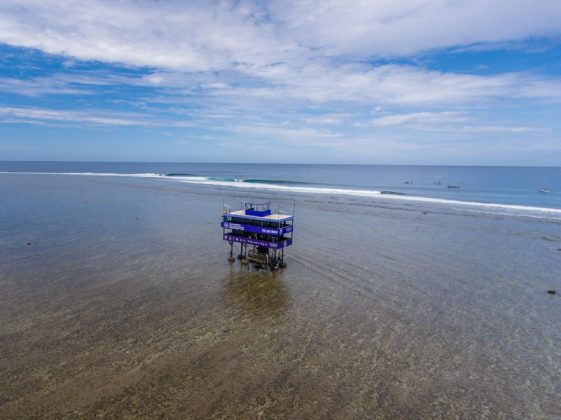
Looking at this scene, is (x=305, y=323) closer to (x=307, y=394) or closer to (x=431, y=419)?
(x=307, y=394)

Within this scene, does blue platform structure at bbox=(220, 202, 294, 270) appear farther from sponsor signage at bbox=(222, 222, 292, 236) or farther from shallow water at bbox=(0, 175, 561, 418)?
shallow water at bbox=(0, 175, 561, 418)

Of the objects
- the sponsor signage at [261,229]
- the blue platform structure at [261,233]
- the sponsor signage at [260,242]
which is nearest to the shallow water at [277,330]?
the blue platform structure at [261,233]

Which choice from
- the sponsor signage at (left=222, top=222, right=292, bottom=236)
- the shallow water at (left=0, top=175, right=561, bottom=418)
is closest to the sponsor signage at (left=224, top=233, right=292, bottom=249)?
the sponsor signage at (left=222, top=222, right=292, bottom=236)

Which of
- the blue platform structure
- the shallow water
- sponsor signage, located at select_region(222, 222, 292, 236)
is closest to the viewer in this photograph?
the shallow water

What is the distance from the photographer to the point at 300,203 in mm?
56438

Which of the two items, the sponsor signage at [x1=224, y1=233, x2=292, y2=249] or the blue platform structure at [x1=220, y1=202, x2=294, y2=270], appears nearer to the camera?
the sponsor signage at [x1=224, y1=233, x2=292, y2=249]

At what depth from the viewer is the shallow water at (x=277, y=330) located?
10562 mm

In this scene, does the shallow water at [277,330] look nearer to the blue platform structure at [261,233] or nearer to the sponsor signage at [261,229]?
the blue platform structure at [261,233]

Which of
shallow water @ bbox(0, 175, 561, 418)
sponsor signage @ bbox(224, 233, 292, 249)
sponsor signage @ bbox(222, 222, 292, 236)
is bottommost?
shallow water @ bbox(0, 175, 561, 418)

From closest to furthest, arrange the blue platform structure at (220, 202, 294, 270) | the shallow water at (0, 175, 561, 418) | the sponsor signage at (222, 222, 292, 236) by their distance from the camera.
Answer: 1. the shallow water at (0, 175, 561, 418)
2. the sponsor signage at (222, 222, 292, 236)
3. the blue platform structure at (220, 202, 294, 270)

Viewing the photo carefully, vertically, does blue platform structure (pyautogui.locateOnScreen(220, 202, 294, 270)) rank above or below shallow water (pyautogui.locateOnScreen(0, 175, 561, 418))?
above

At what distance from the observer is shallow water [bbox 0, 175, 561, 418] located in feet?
34.7

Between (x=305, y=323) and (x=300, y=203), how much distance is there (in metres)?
41.6

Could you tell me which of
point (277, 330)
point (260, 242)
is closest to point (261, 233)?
point (260, 242)
